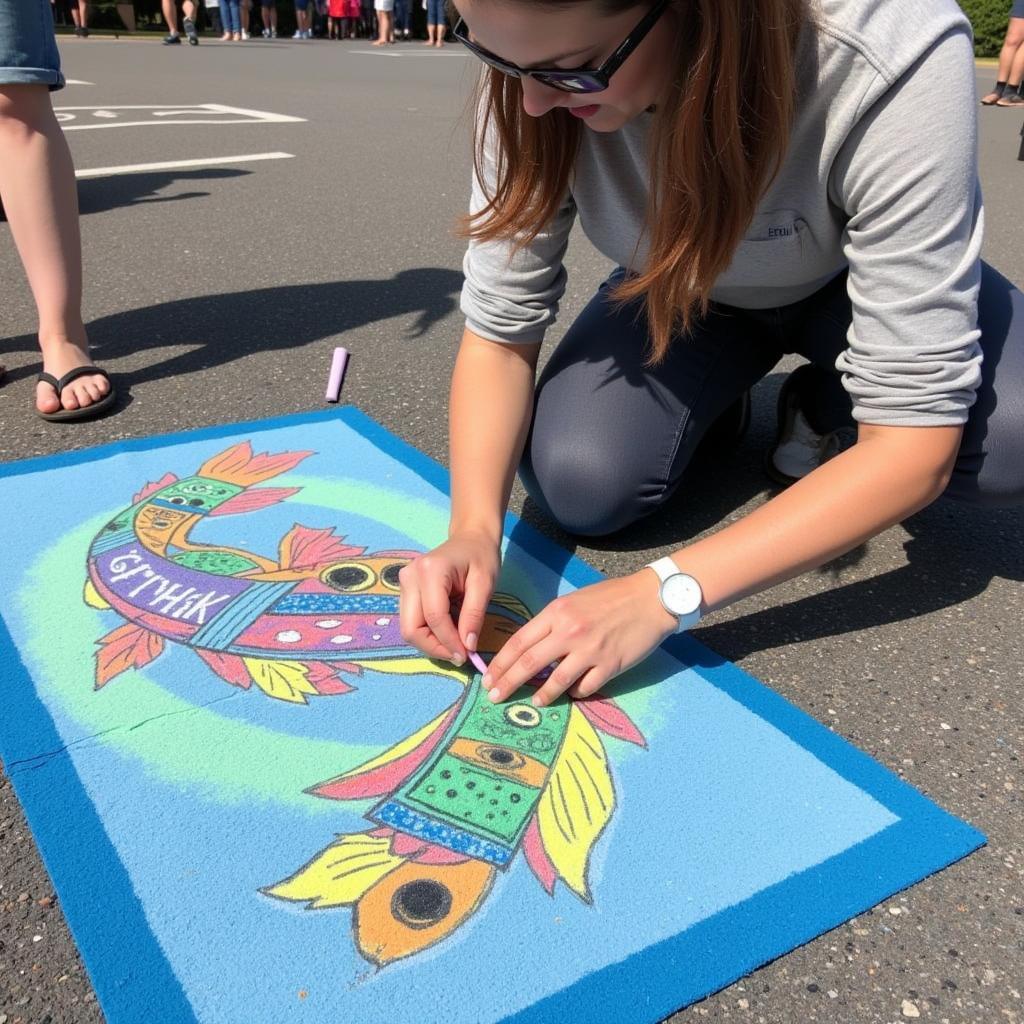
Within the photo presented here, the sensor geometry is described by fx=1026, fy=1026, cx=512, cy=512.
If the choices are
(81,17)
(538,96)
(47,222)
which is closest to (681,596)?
(538,96)

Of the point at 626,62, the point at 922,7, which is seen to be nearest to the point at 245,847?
the point at 626,62

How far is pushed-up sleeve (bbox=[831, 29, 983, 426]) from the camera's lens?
118cm

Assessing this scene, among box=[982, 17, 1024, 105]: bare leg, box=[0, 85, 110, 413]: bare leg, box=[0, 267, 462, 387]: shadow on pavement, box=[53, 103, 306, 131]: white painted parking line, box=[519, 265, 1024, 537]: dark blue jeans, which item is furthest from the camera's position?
box=[982, 17, 1024, 105]: bare leg

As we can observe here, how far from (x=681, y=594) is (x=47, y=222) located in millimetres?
1586

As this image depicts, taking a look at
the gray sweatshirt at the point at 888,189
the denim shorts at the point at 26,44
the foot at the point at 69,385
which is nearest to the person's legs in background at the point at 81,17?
the denim shorts at the point at 26,44

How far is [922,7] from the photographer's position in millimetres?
1195

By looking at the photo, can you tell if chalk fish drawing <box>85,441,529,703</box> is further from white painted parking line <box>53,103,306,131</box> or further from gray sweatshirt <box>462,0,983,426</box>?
white painted parking line <box>53,103,306,131</box>

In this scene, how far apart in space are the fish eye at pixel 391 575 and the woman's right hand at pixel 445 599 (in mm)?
233

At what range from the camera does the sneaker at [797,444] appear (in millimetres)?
1937

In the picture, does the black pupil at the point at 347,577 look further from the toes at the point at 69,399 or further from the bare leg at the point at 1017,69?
the bare leg at the point at 1017,69

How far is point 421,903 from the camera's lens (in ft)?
3.42

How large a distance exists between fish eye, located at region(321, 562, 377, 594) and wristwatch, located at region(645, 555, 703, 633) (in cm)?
49

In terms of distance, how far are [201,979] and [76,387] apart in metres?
1.45

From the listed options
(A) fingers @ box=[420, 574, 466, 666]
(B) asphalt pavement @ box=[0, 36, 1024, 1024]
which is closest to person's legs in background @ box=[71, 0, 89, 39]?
(B) asphalt pavement @ box=[0, 36, 1024, 1024]
